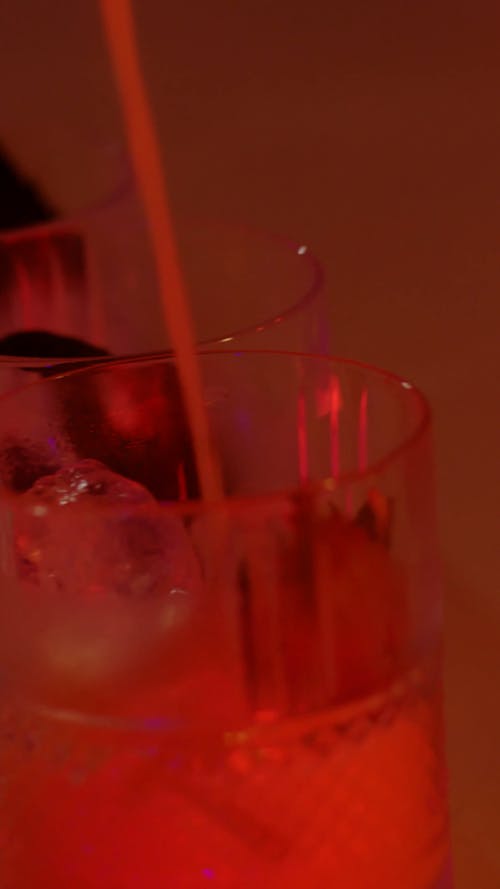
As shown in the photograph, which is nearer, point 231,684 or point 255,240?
point 231,684

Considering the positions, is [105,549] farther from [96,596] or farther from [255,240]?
[255,240]

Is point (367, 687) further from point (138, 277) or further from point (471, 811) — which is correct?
point (138, 277)

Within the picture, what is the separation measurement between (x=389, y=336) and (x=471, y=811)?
0.99 ft

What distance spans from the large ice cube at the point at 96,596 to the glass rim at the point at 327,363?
0.02 metres

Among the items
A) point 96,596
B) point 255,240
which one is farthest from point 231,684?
point 255,240

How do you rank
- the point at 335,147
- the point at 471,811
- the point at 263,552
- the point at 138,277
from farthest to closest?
the point at 335,147
the point at 138,277
the point at 471,811
the point at 263,552

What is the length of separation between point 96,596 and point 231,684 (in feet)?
0.14

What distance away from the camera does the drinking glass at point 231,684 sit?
29 centimetres

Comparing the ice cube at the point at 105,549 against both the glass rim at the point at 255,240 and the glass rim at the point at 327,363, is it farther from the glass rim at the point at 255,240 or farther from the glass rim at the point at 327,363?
the glass rim at the point at 255,240

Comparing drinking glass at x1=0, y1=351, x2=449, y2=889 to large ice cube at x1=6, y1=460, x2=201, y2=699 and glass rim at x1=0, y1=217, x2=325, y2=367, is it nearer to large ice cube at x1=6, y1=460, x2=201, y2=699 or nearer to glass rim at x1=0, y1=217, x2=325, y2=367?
large ice cube at x1=6, y1=460, x2=201, y2=699

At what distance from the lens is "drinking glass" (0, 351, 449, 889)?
0.95ft

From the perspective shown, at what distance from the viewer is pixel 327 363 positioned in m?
0.36

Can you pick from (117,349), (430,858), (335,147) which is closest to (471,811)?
(430,858)

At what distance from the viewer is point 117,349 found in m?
0.60
